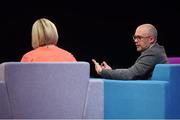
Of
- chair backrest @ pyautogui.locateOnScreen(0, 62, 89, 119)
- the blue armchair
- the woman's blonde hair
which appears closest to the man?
the blue armchair

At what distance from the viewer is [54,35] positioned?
3.93 metres

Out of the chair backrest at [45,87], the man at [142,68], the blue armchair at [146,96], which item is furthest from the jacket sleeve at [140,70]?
the chair backrest at [45,87]

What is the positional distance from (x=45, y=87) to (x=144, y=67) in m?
0.81

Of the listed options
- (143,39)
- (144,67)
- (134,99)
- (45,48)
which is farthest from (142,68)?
(45,48)

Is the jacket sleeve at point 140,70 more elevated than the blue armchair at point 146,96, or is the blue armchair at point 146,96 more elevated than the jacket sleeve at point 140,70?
the jacket sleeve at point 140,70

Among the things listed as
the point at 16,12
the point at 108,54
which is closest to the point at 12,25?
the point at 16,12

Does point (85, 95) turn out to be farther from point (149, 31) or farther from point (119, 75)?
point (149, 31)

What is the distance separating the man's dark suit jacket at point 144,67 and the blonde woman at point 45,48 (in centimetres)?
40

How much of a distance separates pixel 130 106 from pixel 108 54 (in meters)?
3.82

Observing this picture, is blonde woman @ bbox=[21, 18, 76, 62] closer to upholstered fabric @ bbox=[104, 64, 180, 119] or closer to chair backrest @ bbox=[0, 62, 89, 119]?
chair backrest @ bbox=[0, 62, 89, 119]

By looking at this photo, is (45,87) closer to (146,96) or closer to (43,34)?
(43,34)

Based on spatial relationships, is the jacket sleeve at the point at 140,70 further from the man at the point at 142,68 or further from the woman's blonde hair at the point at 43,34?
the woman's blonde hair at the point at 43,34

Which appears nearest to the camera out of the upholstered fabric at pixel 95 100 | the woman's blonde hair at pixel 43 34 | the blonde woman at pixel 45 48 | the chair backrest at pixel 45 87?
the chair backrest at pixel 45 87

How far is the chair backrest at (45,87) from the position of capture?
343 cm
